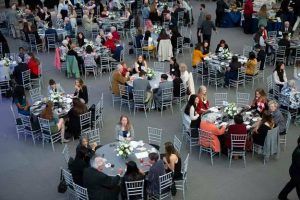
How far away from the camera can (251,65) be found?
15.3 meters

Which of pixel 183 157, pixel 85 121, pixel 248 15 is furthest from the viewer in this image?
pixel 248 15

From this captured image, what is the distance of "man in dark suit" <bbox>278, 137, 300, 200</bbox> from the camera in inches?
375

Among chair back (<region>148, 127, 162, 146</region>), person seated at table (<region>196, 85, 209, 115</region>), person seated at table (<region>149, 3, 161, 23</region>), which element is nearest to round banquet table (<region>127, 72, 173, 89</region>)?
chair back (<region>148, 127, 162, 146</region>)

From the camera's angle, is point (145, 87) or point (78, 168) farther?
point (145, 87)

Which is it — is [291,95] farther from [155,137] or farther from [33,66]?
[33,66]

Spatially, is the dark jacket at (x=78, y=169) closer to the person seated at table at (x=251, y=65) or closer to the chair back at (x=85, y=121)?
the chair back at (x=85, y=121)

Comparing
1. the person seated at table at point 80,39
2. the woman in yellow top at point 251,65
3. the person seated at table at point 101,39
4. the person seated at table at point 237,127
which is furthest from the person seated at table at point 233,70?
the person seated at table at point 80,39

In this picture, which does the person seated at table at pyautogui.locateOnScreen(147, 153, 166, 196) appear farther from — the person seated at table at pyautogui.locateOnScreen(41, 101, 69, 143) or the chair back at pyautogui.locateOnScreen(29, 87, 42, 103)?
the chair back at pyautogui.locateOnScreen(29, 87, 42, 103)

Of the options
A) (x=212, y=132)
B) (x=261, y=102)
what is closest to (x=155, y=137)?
(x=212, y=132)

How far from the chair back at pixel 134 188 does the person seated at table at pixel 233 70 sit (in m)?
6.79

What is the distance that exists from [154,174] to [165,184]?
0.38m

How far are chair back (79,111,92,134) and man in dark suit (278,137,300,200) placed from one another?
5237 millimetres

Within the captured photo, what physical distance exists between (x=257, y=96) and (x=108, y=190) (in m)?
5.26

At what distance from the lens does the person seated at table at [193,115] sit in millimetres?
12016
